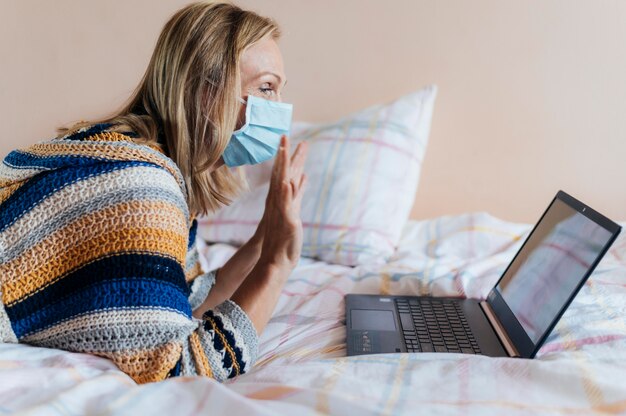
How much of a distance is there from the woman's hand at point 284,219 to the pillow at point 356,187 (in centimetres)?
46

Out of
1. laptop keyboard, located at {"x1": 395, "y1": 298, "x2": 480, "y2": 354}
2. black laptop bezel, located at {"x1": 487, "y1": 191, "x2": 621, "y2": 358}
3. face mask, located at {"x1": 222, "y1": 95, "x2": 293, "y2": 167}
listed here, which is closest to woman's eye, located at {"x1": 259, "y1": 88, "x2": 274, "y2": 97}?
face mask, located at {"x1": 222, "y1": 95, "x2": 293, "y2": 167}

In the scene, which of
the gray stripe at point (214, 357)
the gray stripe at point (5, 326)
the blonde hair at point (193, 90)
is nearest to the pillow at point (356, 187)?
the blonde hair at point (193, 90)

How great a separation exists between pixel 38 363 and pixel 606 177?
1564 millimetres

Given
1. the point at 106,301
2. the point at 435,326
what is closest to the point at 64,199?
the point at 106,301

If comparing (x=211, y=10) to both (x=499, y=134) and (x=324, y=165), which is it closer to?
(x=324, y=165)

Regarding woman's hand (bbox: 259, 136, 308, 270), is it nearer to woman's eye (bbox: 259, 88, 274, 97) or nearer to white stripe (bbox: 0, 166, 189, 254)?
woman's eye (bbox: 259, 88, 274, 97)

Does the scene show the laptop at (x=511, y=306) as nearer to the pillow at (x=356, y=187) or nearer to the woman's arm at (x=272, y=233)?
the woman's arm at (x=272, y=233)

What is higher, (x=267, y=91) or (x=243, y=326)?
(x=267, y=91)

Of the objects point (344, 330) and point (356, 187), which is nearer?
point (344, 330)

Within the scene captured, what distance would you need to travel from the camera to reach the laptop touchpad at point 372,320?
107 centimetres

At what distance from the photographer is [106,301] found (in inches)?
31.1

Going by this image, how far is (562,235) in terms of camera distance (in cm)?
106

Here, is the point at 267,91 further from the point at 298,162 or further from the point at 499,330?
the point at 499,330

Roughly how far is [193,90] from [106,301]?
0.41 meters
